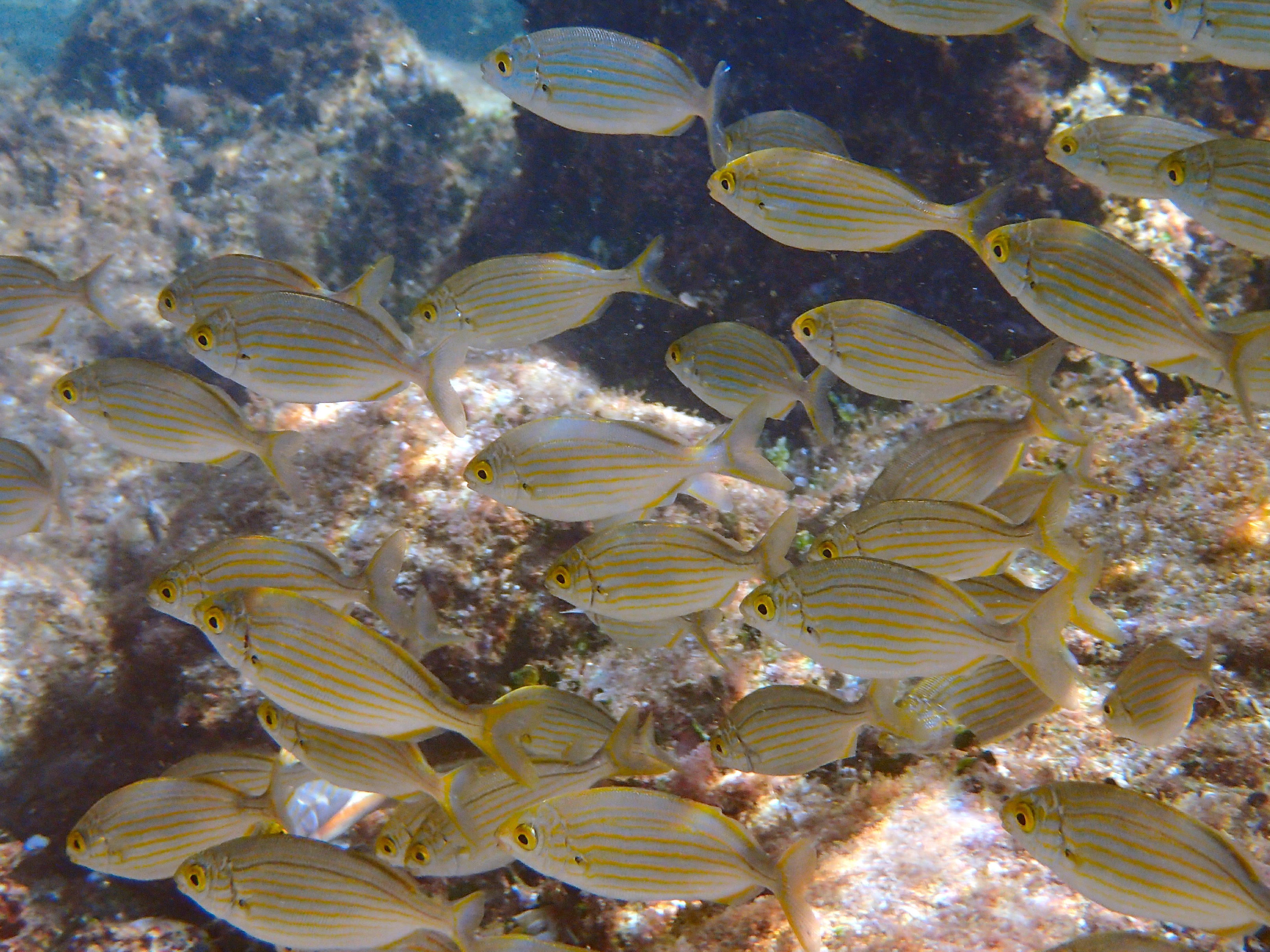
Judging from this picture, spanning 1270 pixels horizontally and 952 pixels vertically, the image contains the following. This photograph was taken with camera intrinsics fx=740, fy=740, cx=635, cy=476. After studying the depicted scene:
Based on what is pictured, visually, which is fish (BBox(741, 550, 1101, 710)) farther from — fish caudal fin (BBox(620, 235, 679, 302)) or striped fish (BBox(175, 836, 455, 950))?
fish caudal fin (BBox(620, 235, 679, 302))

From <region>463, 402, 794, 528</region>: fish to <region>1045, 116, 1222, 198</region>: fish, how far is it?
2.03 meters

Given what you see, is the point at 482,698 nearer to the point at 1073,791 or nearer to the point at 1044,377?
the point at 1073,791

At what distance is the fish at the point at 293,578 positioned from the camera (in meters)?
2.88

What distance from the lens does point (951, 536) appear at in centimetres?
275

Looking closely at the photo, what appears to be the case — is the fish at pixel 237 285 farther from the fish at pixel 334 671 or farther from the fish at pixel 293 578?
the fish at pixel 334 671

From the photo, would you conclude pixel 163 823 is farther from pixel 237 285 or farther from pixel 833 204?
pixel 833 204

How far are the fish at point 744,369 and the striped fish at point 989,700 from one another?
52.1 inches

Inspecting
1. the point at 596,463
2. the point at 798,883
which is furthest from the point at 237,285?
the point at 798,883

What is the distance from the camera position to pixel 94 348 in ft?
25.4

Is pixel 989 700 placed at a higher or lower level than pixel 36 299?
lower

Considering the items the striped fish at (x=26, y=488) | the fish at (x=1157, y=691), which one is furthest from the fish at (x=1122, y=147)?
the striped fish at (x=26, y=488)

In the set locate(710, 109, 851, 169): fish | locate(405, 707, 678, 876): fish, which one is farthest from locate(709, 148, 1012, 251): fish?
locate(405, 707, 678, 876): fish

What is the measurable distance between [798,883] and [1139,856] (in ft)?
3.08

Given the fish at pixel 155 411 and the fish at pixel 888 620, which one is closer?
the fish at pixel 888 620
